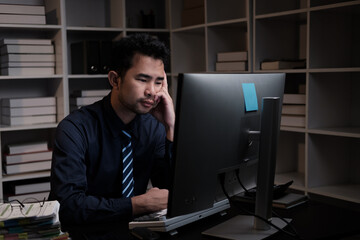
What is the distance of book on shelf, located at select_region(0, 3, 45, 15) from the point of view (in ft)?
10.4

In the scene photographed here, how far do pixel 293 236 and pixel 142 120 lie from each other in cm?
100

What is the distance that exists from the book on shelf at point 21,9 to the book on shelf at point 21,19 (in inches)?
0.8

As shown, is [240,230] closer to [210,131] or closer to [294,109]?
[210,131]

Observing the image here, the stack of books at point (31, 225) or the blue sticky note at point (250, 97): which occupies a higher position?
the blue sticky note at point (250, 97)

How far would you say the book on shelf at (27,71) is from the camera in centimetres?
323

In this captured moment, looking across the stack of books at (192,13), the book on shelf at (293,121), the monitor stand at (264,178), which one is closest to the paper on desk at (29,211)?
the monitor stand at (264,178)

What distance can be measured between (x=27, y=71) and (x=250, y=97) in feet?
7.86

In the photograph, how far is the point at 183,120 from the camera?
1.10 m

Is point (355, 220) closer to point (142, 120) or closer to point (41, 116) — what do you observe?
point (142, 120)

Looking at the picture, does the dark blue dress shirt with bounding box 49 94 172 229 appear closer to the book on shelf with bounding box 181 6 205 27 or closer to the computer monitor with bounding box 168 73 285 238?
the computer monitor with bounding box 168 73 285 238

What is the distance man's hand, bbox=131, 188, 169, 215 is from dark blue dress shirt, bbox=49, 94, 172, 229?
32mm

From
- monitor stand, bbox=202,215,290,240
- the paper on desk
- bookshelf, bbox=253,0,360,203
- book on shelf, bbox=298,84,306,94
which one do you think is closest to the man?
the paper on desk

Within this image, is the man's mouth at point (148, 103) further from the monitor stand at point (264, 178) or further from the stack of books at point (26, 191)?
the stack of books at point (26, 191)

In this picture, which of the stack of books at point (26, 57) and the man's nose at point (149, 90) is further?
the stack of books at point (26, 57)
